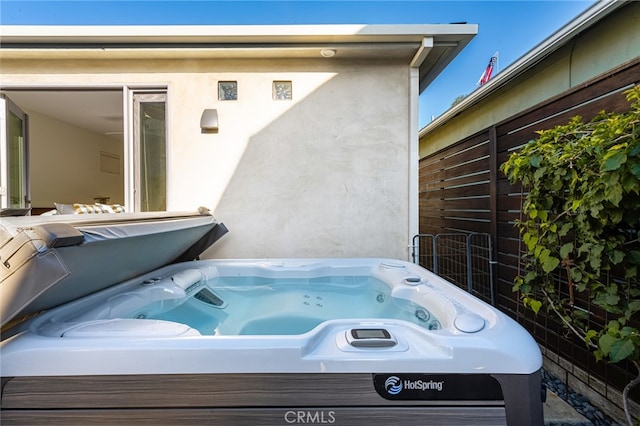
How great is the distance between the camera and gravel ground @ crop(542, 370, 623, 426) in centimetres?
164

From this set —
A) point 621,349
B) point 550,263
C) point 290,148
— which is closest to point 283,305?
point 290,148

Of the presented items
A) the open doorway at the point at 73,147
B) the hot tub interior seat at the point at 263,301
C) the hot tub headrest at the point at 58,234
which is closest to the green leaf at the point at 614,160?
the hot tub interior seat at the point at 263,301

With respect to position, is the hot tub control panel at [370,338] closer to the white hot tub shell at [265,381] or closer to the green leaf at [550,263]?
the white hot tub shell at [265,381]

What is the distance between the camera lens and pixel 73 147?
5641 mm

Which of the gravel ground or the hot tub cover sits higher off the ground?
the hot tub cover

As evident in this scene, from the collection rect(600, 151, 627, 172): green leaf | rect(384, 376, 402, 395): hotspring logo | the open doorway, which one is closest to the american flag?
rect(600, 151, 627, 172): green leaf

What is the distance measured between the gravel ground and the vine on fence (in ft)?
1.08

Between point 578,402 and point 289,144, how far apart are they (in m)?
2.96

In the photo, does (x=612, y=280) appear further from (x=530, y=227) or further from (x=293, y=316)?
(x=293, y=316)

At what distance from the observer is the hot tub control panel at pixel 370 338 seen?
1079 mm

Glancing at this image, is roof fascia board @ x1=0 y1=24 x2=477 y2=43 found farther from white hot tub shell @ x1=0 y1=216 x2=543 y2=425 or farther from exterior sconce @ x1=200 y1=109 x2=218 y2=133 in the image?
white hot tub shell @ x1=0 y1=216 x2=543 y2=425

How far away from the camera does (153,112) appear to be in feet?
10.3

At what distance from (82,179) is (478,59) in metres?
8.73

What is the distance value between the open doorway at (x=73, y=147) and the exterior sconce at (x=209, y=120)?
1586mm
